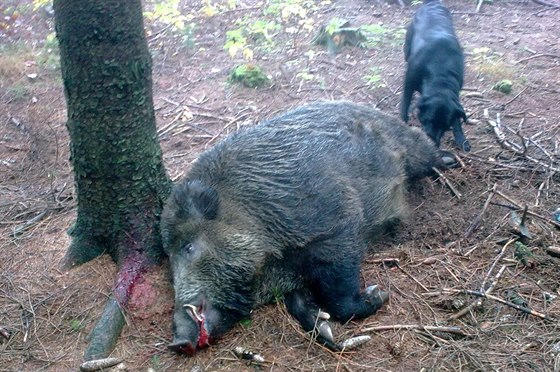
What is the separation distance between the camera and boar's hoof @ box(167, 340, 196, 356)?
3.59 m

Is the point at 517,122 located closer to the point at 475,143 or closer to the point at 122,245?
the point at 475,143

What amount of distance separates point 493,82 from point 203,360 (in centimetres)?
567

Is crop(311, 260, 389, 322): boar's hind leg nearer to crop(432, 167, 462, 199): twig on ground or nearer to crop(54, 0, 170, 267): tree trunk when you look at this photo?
crop(54, 0, 170, 267): tree trunk

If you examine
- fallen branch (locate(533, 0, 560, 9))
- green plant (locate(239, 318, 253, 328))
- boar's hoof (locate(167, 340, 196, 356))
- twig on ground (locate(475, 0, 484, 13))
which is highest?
boar's hoof (locate(167, 340, 196, 356))

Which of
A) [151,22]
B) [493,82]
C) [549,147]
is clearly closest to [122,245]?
[549,147]

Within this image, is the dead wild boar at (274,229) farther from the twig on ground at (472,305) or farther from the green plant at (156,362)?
the twig on ground at (472,305)

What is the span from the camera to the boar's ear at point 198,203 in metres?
4.14

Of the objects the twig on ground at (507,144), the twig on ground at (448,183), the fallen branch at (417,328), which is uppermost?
the fallen branch at (417,328)

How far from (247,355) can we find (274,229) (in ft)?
3.09

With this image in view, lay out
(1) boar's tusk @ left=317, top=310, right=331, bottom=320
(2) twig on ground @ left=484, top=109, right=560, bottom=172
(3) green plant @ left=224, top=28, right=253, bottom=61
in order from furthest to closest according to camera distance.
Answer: (3) green plant @ left=224, top=28, right=253, bottom=61
(2) twig on ground @ left=484, top=109, right=560, bottom=172
(1) boar's tusk @ left=317, top=310, right=331, bottom=320

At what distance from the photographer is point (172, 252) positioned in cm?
418

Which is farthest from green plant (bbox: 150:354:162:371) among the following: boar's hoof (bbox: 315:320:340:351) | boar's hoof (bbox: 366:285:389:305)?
boar's hoof (bbox: 366:285:389:305)

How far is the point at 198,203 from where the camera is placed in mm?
4160

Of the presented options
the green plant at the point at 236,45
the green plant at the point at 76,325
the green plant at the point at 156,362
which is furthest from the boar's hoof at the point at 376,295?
the green plant at the point at 236,45
